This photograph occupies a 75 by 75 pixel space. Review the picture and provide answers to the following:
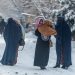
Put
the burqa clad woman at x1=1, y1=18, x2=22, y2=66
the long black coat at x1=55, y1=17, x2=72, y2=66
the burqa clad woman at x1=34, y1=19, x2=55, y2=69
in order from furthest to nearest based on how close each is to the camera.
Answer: the long black coat at x1=55, y1=17, x2=72, y2=66
the burqa clad woman at x1=1, y1=18, x2=22, y2=66
the burqa clad woman at x1=34, y1=19, x2=55, y2=69

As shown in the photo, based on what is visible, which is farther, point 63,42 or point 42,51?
point 63,42

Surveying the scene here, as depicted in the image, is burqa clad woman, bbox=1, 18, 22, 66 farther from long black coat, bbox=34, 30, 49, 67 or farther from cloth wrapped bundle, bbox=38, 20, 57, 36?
cloth wrapped bundle, bbox=38, 20, 57, 36

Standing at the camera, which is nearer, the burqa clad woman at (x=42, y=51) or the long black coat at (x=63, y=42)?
the burqa clad woman at (x=42, y=51)

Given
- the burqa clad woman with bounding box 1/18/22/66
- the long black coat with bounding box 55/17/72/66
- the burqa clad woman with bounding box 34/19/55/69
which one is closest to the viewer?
the burqa clad woman with bounding box 34/19/55/69

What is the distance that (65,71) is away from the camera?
15242mm

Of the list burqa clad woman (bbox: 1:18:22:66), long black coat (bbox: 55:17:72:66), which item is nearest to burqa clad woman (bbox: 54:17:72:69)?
long black coat (bbox: 55:17:72:66)

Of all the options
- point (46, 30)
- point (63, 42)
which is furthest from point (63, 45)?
point (46, 30)

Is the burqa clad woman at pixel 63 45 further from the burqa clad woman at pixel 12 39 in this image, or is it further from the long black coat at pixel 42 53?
the burqa clad woman at pixel 12 39

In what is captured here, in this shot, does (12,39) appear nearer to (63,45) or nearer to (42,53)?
(42,53)

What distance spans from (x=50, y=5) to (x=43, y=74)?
25.5 meters

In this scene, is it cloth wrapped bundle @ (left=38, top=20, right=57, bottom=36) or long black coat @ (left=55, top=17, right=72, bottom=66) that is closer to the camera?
cloth wrapped bundle @ (left=38, top=20, right=57, bottom=36)

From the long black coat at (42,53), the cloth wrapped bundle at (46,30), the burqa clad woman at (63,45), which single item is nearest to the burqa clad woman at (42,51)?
the long black coat at (42,53)

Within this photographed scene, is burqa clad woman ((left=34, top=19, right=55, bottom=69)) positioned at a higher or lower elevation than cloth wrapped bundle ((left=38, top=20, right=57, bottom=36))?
lower

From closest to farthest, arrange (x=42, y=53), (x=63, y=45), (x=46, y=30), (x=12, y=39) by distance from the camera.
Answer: (x=46, y=30), (x=42, y=53), (x=12, y=39), (x=63, y=45)
